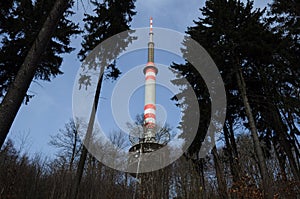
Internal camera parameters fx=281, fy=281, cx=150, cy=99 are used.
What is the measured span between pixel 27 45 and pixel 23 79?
6.08 metres

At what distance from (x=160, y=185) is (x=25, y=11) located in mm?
5778

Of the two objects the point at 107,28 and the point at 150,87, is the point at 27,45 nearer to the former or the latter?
the point at 107,28

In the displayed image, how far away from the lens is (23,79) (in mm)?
4590

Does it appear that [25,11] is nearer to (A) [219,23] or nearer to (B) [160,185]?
(B) [160,185]

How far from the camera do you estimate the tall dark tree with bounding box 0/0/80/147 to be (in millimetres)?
4434

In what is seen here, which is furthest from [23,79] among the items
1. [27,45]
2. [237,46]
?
[237,46]

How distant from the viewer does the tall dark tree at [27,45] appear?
4.43m

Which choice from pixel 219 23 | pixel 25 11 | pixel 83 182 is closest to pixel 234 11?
pixel 219 23

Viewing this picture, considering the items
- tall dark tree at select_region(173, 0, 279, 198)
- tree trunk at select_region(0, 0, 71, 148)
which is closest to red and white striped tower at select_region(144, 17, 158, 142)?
tall dark tree at select_region(173, 0, 279, 198)

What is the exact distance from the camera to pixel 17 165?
7930 mm

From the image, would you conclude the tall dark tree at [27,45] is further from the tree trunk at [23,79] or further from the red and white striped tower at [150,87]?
the red and white striped tower at [150,87]

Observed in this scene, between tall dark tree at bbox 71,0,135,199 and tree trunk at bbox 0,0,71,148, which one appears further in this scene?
tall dark tree at bbox 71,0,135,199

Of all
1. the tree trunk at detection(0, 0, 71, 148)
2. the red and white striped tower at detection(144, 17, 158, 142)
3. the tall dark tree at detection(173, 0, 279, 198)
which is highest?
the red and white striped tower at detection(144, 17, 158, 142)

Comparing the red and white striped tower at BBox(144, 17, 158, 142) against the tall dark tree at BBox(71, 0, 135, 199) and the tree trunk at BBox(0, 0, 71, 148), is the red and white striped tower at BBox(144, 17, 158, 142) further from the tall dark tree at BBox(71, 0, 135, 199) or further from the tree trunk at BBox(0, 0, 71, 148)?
the tree trunk at BBox(0, 0, 71, 148)
